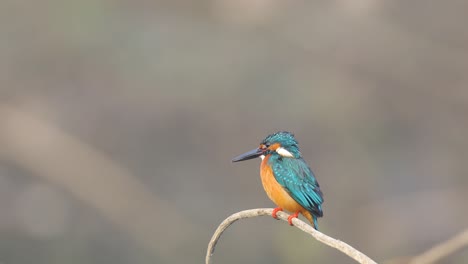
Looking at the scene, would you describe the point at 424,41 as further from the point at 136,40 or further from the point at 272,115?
the point at 136,40

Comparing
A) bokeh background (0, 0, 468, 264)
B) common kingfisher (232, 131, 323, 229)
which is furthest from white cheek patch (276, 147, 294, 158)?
bokeh background (0, 0, 468, 264)

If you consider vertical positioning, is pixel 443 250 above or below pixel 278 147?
below

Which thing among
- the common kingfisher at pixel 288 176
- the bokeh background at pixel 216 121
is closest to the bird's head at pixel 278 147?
the common kingfisher at pixel 288 176

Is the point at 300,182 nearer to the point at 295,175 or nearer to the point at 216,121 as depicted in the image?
the point at 295,175

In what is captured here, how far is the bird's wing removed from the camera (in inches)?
168

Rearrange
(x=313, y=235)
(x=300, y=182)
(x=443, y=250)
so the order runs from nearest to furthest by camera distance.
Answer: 1. (x=313, y=235)
2. (x=443, y=250)
3. (x=300, y=182)

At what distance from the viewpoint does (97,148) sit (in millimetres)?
11836

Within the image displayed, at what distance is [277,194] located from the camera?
4.45 m

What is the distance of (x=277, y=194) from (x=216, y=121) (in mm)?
8086

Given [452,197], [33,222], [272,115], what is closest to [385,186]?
[452,197]

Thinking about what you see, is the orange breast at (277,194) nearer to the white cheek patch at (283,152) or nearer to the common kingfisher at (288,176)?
the common kingfisher at (288,176)

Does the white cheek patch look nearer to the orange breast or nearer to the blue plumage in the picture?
the blue plumage

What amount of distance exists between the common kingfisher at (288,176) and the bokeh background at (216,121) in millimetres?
4666

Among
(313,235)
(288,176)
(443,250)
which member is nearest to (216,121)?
(288,176)
